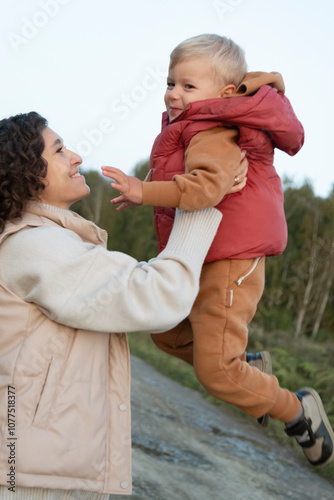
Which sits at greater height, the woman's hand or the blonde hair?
the blonde hair

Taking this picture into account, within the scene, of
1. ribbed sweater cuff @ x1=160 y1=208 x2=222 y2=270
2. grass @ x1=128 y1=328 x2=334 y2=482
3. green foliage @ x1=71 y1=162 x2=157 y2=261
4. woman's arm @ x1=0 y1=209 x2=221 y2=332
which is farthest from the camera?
green foliage @ x1=71 y1=162 x2=157 y2=261

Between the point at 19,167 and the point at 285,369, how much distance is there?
7.02 meters

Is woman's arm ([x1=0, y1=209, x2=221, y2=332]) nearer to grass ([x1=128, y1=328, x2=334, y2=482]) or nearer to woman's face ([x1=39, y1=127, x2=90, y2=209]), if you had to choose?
woman's face ([x1=39, y1=127, x2=90, y2=209])

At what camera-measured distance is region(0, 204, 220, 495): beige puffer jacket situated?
2387 millimetres

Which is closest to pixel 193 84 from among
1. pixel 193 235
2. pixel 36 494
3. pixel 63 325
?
pixel 193 235

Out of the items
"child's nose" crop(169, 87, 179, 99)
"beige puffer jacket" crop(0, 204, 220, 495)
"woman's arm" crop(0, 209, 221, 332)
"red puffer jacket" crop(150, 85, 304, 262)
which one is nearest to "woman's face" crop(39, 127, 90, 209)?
"beige puffer jacket" crop(0, 204, 220, 495)

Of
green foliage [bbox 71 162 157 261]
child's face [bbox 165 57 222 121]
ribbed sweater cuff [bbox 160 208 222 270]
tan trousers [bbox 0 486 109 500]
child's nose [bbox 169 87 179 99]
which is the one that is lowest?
green foliage [bbox 71 162 157 261]

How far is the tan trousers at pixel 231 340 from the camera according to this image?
301cm

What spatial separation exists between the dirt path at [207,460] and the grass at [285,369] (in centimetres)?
18

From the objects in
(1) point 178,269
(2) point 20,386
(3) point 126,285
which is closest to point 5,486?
(2) point 20,386

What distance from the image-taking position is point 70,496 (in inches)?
100

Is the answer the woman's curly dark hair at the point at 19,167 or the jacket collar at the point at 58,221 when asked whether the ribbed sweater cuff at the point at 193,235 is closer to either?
the jacket collar at the point at 58,221

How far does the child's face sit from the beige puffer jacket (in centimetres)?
80

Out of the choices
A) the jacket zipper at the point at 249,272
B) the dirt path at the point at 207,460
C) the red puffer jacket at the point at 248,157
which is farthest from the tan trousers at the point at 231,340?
the dirt path at the point at 207,460
